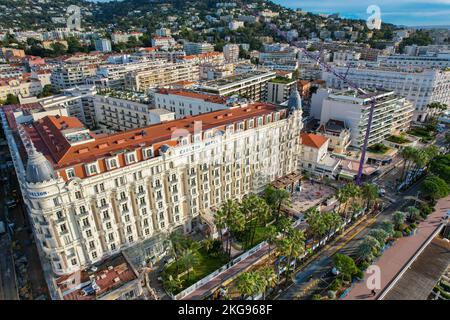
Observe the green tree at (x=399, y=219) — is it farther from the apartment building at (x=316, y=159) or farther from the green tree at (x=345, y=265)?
the apartment building at (x=316, y=159)

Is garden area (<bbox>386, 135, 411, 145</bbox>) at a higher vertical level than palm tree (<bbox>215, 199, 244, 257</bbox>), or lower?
lower

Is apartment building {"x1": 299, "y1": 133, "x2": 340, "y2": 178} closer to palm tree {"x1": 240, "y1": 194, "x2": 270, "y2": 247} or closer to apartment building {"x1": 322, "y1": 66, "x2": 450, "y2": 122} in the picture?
palm tree {"x1": 240, "y1": 194, "x2": 270, "y2": 247}

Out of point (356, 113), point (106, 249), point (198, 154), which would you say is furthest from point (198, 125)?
point (356, 113)

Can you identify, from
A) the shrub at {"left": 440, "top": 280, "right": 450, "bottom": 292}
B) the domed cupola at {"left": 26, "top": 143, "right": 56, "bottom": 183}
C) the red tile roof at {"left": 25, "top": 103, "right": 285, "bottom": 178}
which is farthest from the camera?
the shrub at {"left": 440, "top": 280, "right": 450, "bottom": 292}

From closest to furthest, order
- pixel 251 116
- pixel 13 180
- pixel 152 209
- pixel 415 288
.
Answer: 1. pixel 415 288
2. pixel 152 209
3. pixel 251 116
4. pixel 13 180

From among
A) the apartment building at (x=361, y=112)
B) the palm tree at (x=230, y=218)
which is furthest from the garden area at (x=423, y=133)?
the palm tree at (x=230, y=218)

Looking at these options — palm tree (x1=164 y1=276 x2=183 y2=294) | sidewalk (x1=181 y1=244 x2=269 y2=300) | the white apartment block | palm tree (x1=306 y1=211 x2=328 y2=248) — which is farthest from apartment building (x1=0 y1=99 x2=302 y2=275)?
the white apartment block

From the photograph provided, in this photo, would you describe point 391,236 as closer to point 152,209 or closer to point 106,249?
point 152,209

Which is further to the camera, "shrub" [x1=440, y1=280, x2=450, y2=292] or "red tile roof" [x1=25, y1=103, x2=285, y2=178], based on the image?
"shrub" [x1=440, y1=280, x2=450, y2=292]
